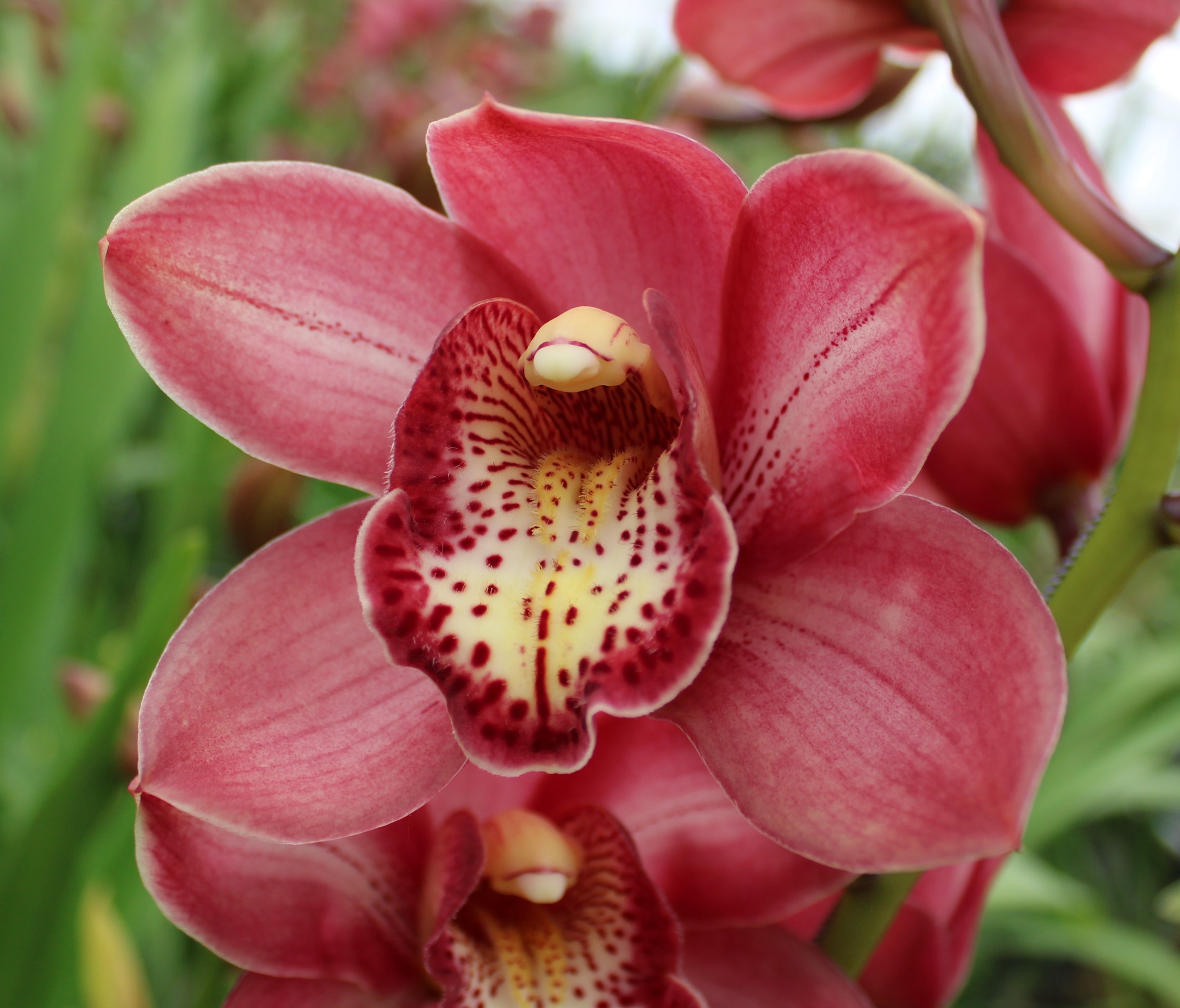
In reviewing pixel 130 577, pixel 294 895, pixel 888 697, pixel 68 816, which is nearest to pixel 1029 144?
pixel 888 697

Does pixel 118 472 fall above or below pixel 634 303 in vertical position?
below

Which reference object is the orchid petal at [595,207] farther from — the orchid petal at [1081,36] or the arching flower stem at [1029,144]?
the orchid petal at [1081,36]

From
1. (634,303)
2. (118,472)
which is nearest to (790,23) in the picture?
(634,303)

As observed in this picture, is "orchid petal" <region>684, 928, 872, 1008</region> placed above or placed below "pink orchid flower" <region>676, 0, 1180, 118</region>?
below

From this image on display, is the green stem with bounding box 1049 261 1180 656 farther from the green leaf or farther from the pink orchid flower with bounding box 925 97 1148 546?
the green leaf

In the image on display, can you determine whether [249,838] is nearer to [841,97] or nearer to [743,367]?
[743,367]

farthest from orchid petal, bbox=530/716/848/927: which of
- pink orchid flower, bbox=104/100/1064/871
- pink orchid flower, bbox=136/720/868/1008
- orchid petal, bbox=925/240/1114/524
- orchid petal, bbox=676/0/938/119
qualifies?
orchid petal, bbox=676/0/938/119

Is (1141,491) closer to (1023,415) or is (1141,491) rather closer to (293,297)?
(1023,415)
